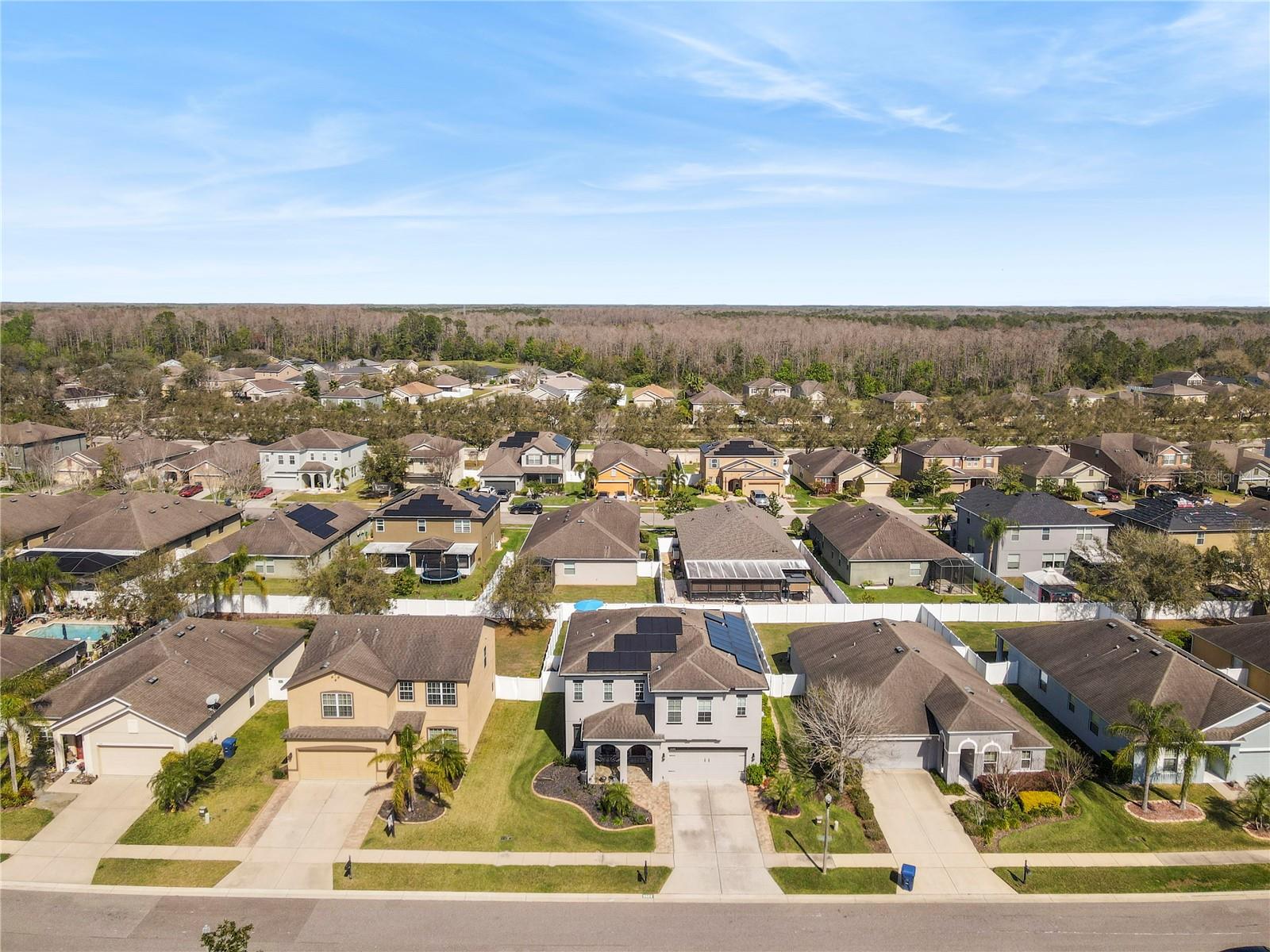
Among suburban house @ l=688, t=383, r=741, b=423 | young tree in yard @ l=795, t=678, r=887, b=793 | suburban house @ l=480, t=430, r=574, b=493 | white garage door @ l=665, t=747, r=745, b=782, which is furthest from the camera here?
suburban house @ l=688, t=383, r=741, b=423

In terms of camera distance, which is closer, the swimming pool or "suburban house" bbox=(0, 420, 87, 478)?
the swimming pool

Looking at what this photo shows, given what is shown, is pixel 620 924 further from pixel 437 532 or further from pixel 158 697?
pixel 437 532

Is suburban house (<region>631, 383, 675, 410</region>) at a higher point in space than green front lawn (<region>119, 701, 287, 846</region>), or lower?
higher

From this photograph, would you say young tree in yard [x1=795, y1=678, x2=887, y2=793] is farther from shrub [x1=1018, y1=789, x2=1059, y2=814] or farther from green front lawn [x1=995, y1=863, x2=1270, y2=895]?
green front lawn [x1=995, y1=863, x2=1270, y2=895]

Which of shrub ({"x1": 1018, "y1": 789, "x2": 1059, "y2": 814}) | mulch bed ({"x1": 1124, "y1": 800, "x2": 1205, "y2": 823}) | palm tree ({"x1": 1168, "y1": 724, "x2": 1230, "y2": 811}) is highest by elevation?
palm tree ({"x1": 1168, "y1": 724, "x2": 1230, "y2": 811})

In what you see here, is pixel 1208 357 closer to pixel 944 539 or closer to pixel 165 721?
pixel 944 539

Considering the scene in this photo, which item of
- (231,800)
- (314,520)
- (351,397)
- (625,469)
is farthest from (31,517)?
(351,397)

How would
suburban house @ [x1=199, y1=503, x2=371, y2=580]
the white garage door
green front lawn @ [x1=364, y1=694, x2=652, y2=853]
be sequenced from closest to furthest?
1. green front lawn @ [x1=364, y1=694, x2=652, y2=853]
2. the white garage door
3. suburban house @ [x1=199, y1=503, x2=371, y2=580]

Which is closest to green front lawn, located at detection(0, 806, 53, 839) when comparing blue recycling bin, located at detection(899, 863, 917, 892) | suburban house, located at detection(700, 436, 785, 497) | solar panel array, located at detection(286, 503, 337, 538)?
solar panel array, located at detection(286, 503, 337, 538)
